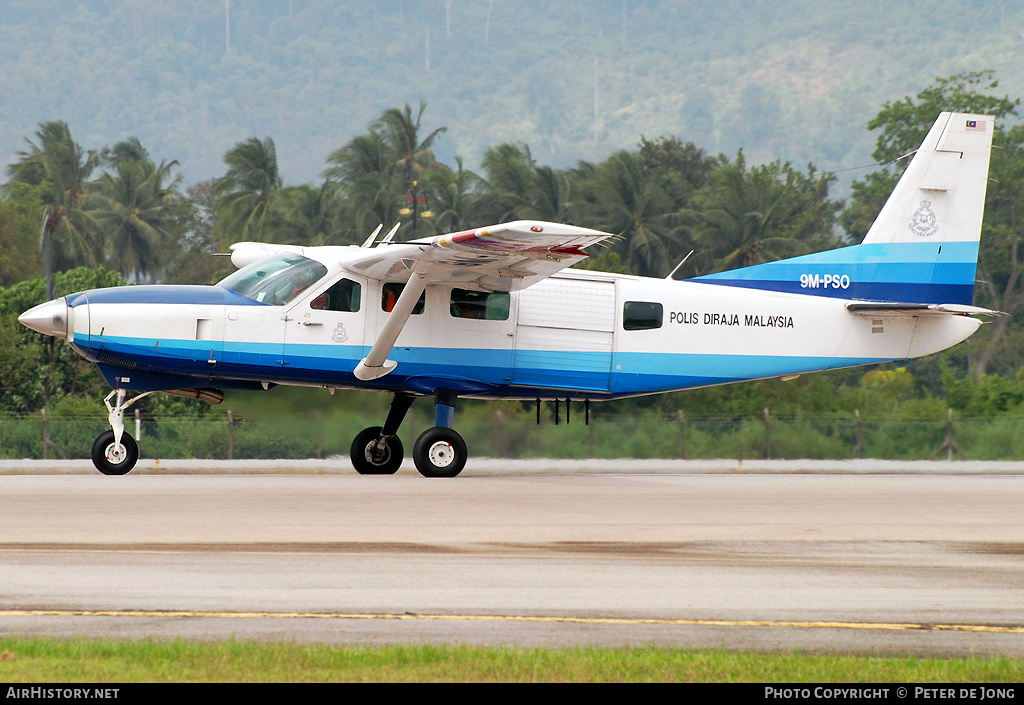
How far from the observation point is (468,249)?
45.6 ft

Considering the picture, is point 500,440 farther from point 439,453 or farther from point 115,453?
point 115,453

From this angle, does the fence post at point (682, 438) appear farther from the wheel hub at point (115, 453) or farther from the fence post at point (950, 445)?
the wheel hub at point (115, 453)

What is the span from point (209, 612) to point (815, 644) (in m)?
3.49

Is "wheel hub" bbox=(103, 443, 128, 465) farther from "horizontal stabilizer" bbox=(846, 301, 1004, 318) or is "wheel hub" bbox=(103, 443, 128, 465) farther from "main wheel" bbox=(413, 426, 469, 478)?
"horizontal stabilizer" bbox=(846, 301, 1004, 318)

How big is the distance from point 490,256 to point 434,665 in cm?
905

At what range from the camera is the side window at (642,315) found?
1666 cm

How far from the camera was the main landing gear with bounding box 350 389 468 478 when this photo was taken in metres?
15.8

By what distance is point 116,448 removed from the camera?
15266 millimetres

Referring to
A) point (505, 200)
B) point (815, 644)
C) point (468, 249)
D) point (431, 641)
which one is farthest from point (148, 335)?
point (505, 200)

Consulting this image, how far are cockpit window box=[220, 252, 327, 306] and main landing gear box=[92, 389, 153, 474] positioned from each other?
1897 millimetres

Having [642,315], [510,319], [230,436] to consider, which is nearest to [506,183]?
[230,436]

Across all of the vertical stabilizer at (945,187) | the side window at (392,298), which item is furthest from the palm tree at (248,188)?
the vertical stabilizer at (945,187)

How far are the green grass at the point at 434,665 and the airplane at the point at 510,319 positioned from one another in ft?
25.5

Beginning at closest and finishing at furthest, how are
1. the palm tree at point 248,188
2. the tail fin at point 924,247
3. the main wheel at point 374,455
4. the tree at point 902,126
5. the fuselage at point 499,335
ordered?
1. the fuselage at point 499,335
2. the main wheel at point 374,455
3. the tail fin at point 924,247
4. the palm tree at point 248,188
5. the tree at point 902,126
